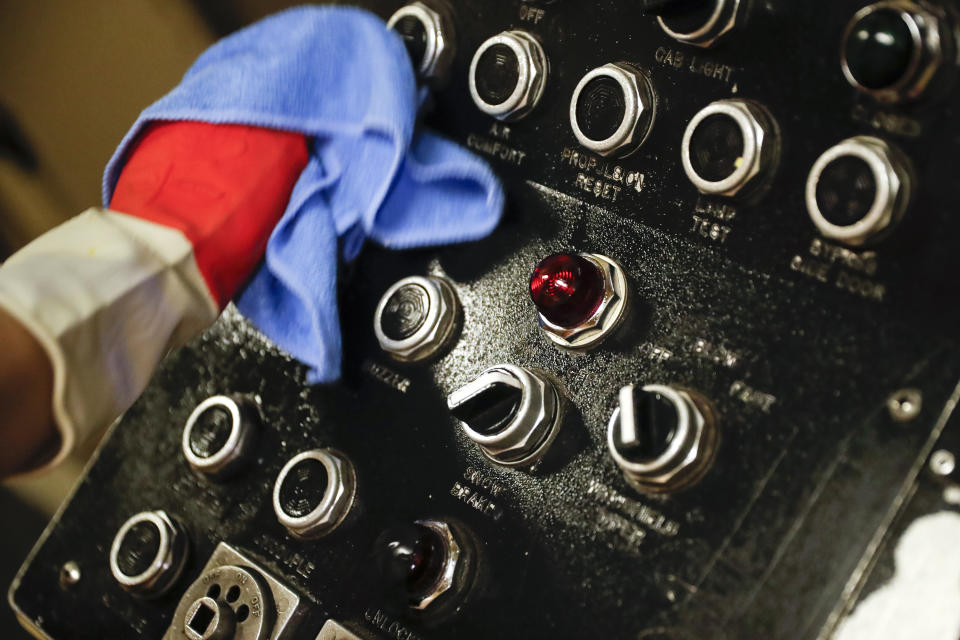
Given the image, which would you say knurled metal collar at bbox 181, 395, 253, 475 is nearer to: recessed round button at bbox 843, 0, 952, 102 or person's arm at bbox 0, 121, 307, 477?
person's arm at bbox 0, 121, 307, 477

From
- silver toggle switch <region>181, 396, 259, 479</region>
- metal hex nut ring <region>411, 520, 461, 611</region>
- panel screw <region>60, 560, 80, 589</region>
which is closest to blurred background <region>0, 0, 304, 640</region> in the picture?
panel screw <region>60, 560, 80, 589</region>

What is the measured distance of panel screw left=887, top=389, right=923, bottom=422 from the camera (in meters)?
0.40

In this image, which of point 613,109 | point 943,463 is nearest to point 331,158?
point 613,109

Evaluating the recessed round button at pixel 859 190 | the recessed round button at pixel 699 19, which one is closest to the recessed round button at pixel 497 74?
the recessed round button at pixel 699 19

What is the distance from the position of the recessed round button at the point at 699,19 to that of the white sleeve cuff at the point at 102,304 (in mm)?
379

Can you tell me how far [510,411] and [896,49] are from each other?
305 mm

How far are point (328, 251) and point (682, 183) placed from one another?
10.7 inches

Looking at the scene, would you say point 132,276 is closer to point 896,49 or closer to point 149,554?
point 149,554

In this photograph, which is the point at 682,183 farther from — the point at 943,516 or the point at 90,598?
the point at 90,598

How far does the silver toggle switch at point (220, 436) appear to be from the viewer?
0.60 m

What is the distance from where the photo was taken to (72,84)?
0.94m

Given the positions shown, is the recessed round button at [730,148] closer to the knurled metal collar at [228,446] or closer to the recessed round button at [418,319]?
the recessed round button at [418,319]

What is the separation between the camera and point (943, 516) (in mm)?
374

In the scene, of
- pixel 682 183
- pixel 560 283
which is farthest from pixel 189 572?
pixel 682 183
